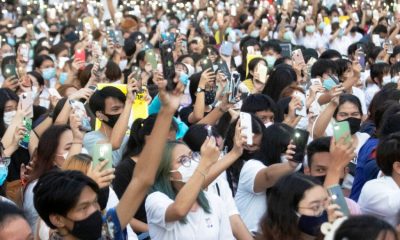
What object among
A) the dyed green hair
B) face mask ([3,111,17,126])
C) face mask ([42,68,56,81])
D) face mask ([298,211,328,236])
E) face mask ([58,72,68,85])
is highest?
face mask ([298,211,328,236])

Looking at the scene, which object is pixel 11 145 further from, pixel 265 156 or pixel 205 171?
pixel 205 171

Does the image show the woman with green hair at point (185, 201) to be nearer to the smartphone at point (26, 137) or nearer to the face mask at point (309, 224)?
the face mask at point (309, 224)

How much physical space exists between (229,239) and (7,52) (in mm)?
9020

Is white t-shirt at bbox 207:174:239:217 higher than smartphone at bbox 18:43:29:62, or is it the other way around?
white t-shirt at bbox 207:174:239:217

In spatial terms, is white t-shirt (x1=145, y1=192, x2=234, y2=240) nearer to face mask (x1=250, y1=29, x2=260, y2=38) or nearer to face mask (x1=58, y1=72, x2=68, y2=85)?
face mask (x1=58, y1=72, x2=68, y2=85)

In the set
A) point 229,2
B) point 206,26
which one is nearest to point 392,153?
point 206,26

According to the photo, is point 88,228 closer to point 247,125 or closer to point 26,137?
point 247,125

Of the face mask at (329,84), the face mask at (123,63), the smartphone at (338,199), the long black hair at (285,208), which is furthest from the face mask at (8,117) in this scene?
the face mask at (123,63)

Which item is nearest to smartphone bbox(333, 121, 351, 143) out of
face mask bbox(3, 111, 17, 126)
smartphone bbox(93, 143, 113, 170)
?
smartphone bbox(93, 143, 113, 170)

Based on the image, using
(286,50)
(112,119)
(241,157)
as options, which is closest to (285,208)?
(241,157)

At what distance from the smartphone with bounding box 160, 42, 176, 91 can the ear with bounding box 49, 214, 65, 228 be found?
0.74 m

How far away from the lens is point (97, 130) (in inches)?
299

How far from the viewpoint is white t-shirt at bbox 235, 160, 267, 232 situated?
20.0 feet

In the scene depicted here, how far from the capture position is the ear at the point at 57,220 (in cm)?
433
